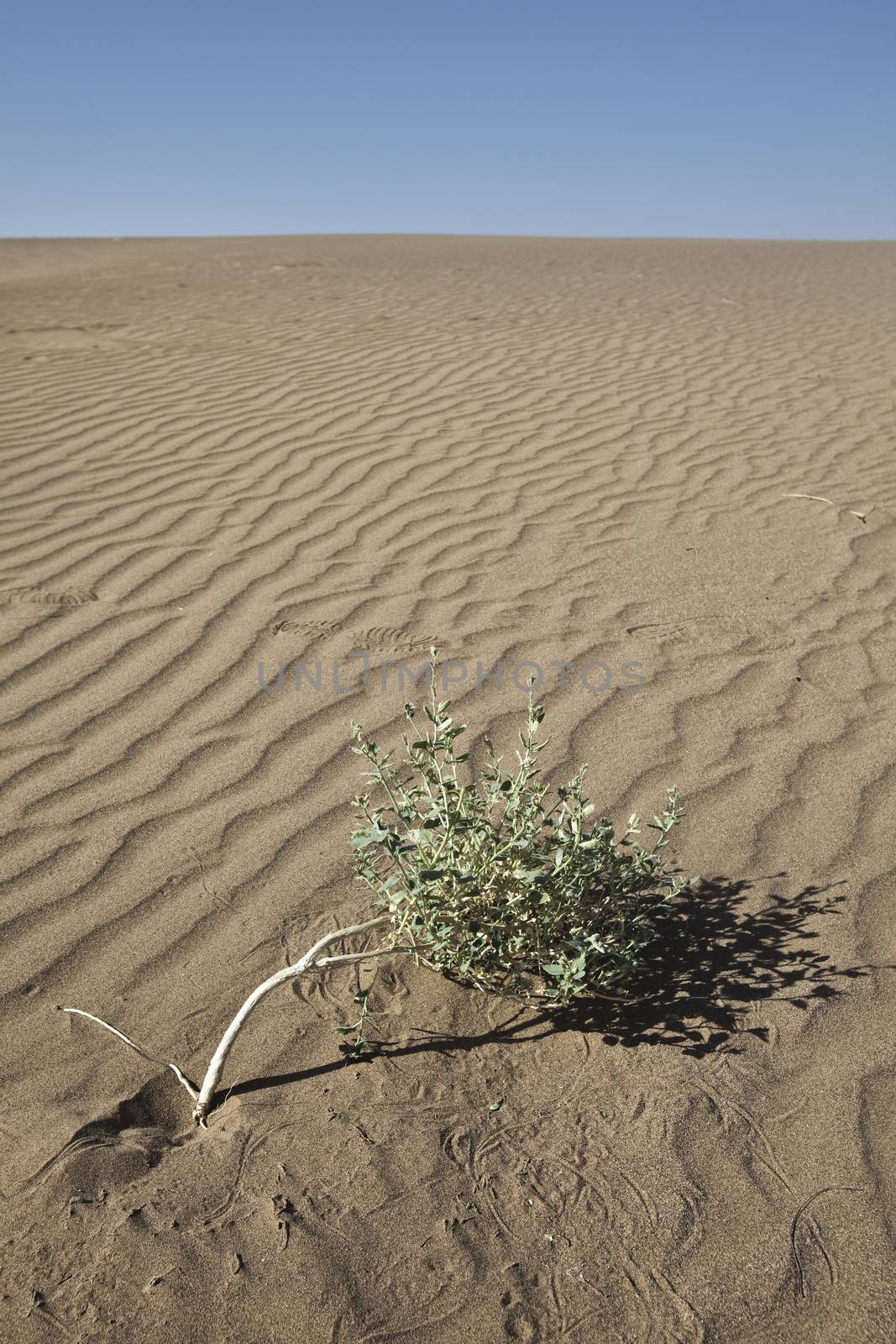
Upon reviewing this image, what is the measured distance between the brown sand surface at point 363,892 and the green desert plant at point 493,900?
0.10m

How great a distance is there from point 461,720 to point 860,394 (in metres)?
5.27

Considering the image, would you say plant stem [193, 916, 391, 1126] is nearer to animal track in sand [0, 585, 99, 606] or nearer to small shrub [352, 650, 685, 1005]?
small shrub [352, 650, 685, 1005]

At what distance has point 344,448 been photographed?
5.77 meters

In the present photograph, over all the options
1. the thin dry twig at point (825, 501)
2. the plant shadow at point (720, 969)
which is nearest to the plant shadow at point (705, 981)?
the plant shadow at point (720, 969)

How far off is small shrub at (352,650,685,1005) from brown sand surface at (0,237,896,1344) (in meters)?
0.13

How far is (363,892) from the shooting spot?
251 centimetres

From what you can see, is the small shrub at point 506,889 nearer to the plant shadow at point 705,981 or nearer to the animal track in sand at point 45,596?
the plant shadow at point 705,981

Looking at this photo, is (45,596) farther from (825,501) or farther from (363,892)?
(825,501)

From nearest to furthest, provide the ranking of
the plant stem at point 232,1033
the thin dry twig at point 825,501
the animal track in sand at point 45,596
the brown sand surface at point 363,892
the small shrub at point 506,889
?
the brown sand surface at point 363,892 → the plant stem at point 232,1033 → the small shrub at point 506,889 → the animal track in sand at point 45,596 → the thin dry twig at point 825,501

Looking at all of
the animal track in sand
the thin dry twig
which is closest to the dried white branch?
the animal track in sand

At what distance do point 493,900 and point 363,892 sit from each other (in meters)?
0.50

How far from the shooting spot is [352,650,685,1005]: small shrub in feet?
6.71

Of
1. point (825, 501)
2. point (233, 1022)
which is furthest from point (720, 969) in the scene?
point (825, 501)

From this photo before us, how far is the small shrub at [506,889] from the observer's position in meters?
2.04
